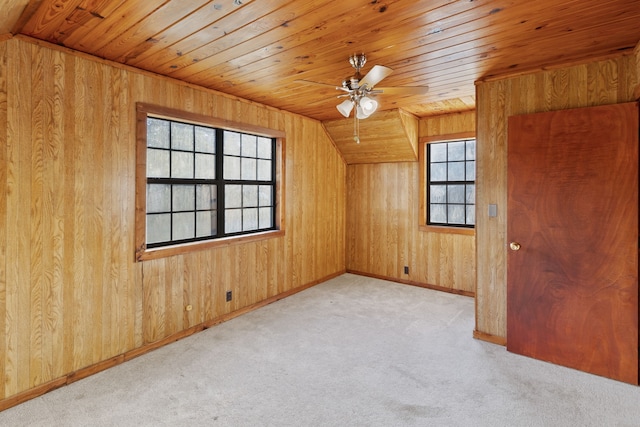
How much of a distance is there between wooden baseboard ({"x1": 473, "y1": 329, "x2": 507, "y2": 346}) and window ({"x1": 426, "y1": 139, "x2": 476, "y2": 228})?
184 centimetres

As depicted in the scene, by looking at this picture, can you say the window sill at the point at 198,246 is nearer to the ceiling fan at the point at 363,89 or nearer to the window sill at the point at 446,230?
the ceiling fan at the point at 363,89

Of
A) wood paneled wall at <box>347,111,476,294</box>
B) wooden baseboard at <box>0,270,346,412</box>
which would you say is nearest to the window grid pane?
wooden baseboard at <box>0,270,346,412</box>

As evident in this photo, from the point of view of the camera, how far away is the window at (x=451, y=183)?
189 inches

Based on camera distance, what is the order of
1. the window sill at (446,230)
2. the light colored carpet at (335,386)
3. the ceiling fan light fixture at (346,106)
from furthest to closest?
the window sill at (446,230) → the ceiling fan light fixture at (346,106) → the light colored carpet at (335,386)

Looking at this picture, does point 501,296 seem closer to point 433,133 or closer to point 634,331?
point 634,331

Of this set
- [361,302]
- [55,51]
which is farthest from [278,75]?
[361,302]

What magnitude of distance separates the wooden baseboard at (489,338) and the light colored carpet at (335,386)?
0.27ft

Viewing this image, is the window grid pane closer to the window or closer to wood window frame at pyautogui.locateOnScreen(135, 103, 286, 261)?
wood window frame at pyautogui.locateOnScreen(135, 103, 286, 261)

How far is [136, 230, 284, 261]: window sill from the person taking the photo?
10.1ft

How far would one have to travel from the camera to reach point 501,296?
10.6 ft

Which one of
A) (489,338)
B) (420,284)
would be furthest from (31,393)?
(420,284)

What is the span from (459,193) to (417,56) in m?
2.66

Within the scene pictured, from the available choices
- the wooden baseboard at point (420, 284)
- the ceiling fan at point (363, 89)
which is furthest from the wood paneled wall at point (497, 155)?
the wooden baseboard at point (420, 284)

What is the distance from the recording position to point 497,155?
3.22 metres
